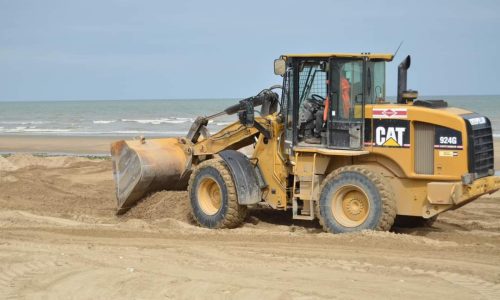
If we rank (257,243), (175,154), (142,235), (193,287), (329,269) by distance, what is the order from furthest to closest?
(175,154), (142,235), (257,243), (329,269), (193,287)

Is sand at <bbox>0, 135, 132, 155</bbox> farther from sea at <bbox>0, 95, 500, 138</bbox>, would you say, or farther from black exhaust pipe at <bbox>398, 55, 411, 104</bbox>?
black exhaust pipe at <bbox>398, 55, 411, 104</bbox>

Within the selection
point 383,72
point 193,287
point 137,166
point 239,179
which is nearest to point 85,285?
point 193,287

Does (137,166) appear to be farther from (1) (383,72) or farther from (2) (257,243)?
(1) (383,72)

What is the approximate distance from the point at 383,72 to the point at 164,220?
3949 millimetres

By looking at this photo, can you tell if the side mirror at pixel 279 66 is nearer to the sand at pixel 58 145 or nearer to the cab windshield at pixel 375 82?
the cab windshield at pixel 375 82

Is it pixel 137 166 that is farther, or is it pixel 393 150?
pixel 137 166

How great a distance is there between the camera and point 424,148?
9578 mm

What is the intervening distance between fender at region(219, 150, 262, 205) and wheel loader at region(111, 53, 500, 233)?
0.05 ft

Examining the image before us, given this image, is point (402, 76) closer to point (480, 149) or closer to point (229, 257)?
point (480, 149)

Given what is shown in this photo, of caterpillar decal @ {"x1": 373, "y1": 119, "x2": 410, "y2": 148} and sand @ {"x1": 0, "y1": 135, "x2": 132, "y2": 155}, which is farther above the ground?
caterpillar decal @ {"x1": 373, "y1": 119, "x2": 410, "y2": 148}

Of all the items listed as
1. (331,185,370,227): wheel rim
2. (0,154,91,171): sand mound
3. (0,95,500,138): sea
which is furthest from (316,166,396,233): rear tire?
(0,95,500,138): sea

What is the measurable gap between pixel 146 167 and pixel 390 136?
4.05 metres

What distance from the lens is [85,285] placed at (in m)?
7.41

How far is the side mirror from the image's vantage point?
406 inches
